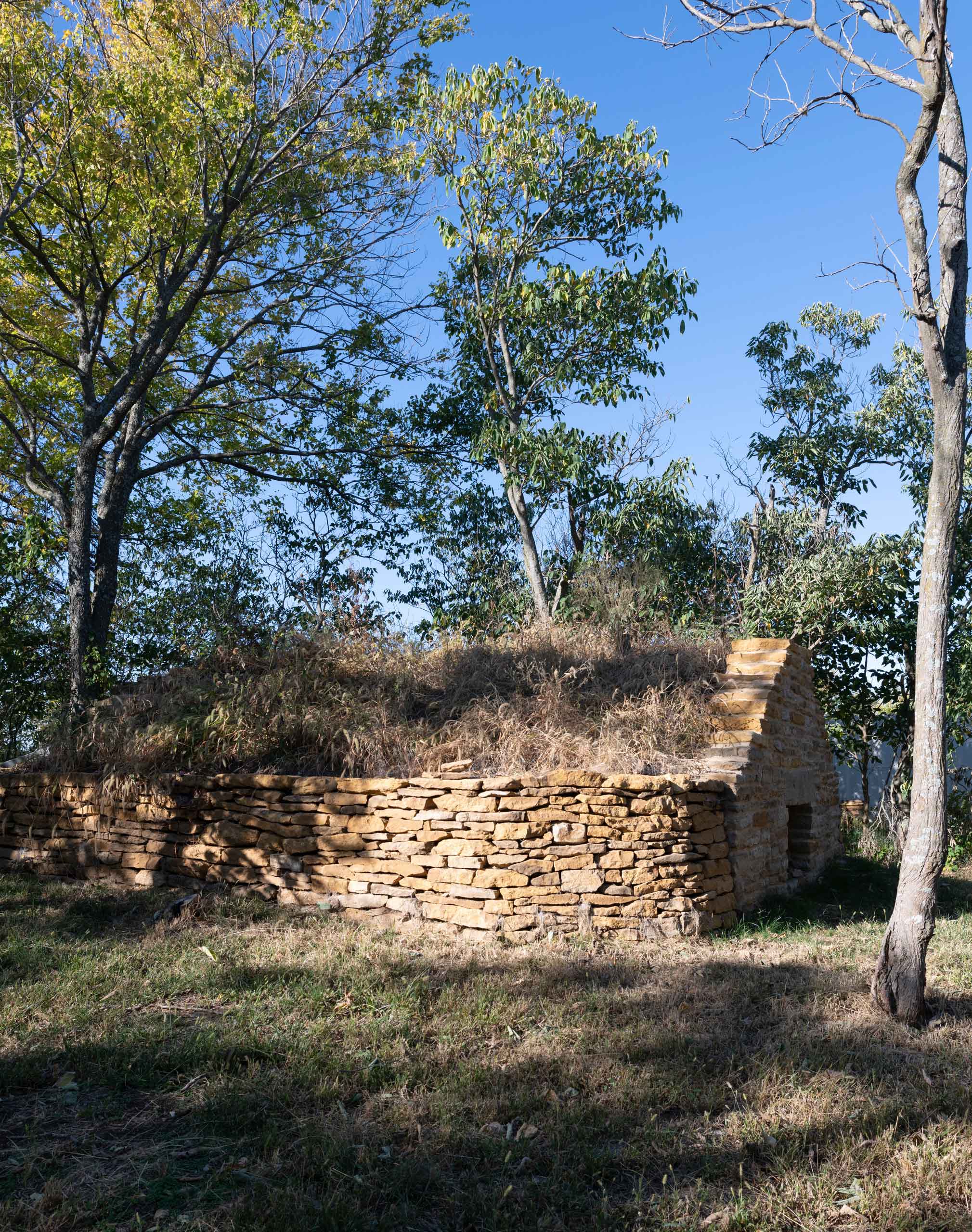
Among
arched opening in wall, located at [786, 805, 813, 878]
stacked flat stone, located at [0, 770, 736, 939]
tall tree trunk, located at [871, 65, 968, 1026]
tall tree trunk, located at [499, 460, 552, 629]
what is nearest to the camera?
tall tree trunk, located at [871, 65, 968, 1026]

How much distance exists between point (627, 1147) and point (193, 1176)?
65.9 inches

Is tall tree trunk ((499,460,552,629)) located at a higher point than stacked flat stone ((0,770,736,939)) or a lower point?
higher

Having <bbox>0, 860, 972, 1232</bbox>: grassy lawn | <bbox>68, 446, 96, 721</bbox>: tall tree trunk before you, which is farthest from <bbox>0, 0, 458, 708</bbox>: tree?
<bbox>0, 860, 972, 1232</bbox>: grassy lawn

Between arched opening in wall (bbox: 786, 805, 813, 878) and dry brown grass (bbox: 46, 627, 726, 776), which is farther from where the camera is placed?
arched opening in wall (bbox: 786, 805, 813, 878)

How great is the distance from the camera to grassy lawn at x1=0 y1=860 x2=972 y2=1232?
3178mm

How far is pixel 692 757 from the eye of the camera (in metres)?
7.16

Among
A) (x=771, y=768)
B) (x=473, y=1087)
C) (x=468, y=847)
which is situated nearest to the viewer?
(x=473, y=1087)

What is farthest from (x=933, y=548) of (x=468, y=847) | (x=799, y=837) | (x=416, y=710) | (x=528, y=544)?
(x=528, y=544)

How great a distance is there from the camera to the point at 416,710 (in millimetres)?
8359

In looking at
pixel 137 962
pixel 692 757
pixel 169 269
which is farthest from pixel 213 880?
pixel 169 269

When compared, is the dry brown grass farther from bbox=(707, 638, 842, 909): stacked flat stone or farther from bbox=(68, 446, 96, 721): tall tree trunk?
bbox=(68, 446, 96, 721): tall tree trunk

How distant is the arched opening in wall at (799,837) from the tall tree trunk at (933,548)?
336 centimetres

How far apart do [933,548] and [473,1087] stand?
3.74m

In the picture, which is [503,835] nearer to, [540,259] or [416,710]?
[416,710]
